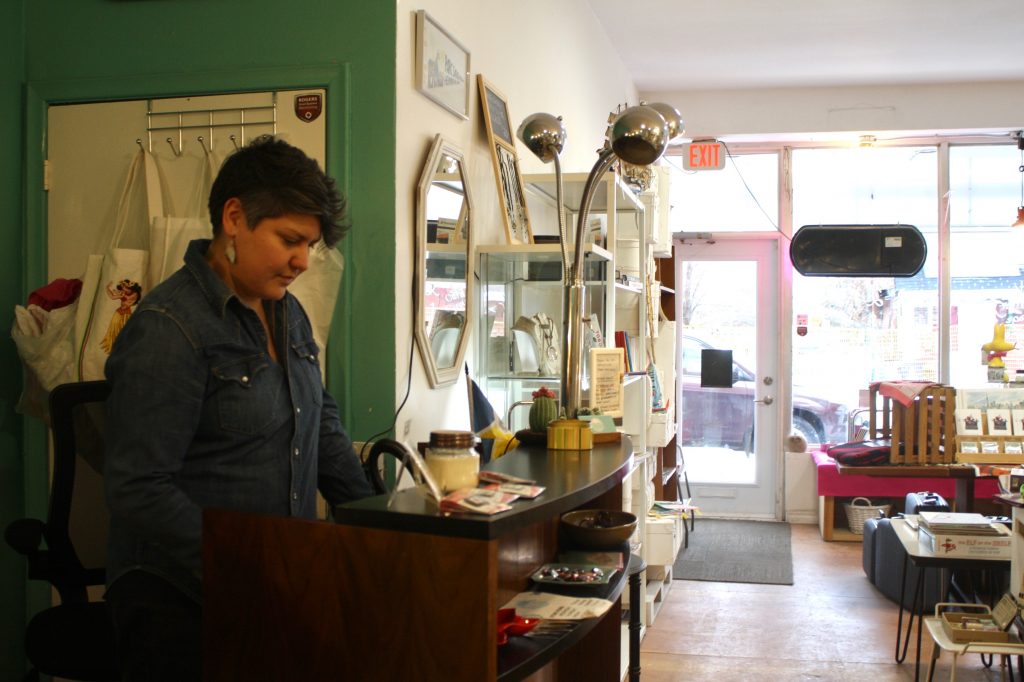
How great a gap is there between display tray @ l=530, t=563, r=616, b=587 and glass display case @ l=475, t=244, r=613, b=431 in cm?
121

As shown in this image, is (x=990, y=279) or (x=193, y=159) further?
(x=990, y=279)

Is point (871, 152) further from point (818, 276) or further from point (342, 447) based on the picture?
point (342, 447)

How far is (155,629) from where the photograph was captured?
72.0 inches

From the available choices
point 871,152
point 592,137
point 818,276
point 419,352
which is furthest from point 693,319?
point 419,352

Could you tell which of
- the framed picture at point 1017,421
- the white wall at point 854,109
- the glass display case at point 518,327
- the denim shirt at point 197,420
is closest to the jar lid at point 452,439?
the denim shirt at point 197,420

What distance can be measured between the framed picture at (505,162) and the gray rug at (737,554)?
11.0 ft

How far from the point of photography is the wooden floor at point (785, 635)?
4379mm

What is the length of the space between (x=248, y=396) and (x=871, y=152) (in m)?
7.40

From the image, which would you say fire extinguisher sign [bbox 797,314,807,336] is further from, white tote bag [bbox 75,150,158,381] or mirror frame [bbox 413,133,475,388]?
white tote bag [bbox 75,150,158,381]

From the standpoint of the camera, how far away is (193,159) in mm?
2783

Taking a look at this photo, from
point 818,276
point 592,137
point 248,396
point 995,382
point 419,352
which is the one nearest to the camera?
point 248,396

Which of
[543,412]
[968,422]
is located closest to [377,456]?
[543,412]

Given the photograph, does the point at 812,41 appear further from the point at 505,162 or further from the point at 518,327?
the point at 518,327

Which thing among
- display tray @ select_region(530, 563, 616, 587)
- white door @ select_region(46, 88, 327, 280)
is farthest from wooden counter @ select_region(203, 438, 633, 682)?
white door @ select_region(46, 88, 327, 280)
